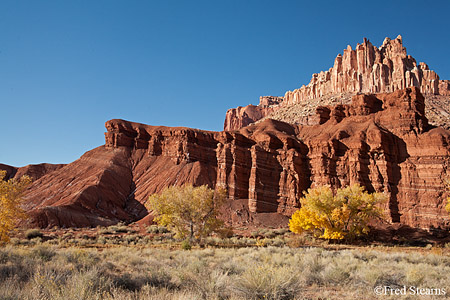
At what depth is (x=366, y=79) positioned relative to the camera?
123m

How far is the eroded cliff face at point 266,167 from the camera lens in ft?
173

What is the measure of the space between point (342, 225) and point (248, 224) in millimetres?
22310

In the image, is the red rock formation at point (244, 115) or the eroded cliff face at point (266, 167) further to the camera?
the red rock formation at point (244, 115)

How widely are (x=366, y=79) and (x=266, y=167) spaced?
275ft

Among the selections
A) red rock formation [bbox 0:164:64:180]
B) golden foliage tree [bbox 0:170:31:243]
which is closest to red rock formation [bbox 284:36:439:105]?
red rock formation [bbox 0:164:64:180]

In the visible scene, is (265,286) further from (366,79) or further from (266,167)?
(366,79)

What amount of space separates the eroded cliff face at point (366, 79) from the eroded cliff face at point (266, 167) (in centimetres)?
3427

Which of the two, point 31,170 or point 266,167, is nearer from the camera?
point 266,167

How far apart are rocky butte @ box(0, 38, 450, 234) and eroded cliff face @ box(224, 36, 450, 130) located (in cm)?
3394

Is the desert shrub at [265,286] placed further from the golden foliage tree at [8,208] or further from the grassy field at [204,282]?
the golden foliage tree at [8,208]

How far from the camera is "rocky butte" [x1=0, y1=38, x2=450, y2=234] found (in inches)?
2067

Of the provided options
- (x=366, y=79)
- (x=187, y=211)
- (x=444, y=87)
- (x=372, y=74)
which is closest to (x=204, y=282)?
(x=187, y=211)

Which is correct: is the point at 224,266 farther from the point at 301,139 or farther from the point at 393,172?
the point at 301,139

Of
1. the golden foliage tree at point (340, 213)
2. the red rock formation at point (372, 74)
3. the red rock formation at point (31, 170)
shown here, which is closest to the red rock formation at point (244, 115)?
the red rock formation at point (372, 74)
